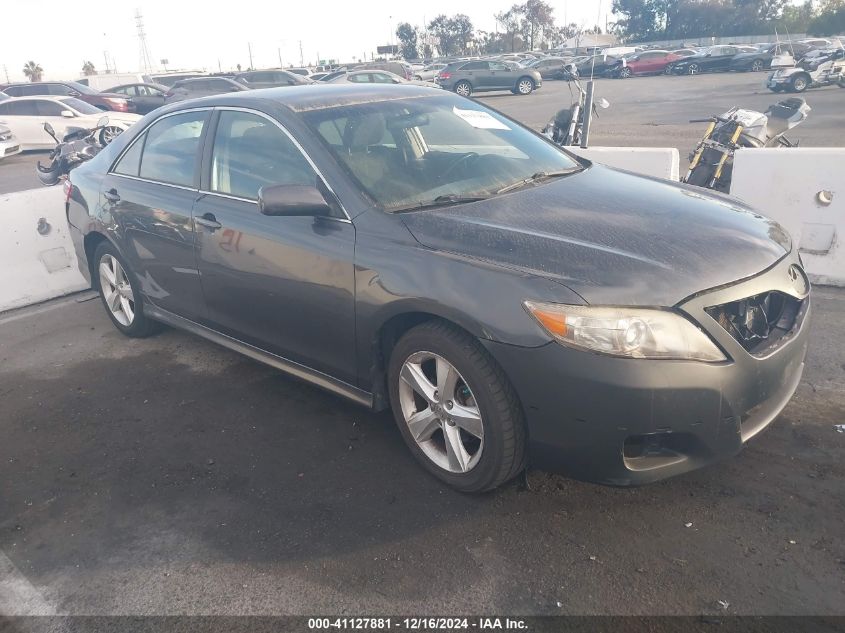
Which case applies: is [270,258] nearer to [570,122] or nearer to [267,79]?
[570,122]

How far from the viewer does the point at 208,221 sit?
3934mm

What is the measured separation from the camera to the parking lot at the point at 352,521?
252cm

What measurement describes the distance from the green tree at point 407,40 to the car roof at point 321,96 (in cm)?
9015

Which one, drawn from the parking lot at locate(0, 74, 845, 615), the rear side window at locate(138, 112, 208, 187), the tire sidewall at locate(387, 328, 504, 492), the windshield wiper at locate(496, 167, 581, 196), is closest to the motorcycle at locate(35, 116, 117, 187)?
the rear side window at locate(138, 112, 208, 187)

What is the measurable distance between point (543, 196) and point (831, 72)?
1095 inches

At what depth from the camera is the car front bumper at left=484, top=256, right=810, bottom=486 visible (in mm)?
2502

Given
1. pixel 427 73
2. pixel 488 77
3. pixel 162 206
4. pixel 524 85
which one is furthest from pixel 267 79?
pixel 162 206

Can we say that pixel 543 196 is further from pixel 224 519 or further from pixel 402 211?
pixel 224 519

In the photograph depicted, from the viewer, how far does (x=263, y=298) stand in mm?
3697

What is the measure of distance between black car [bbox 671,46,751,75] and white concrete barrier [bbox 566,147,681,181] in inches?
1475

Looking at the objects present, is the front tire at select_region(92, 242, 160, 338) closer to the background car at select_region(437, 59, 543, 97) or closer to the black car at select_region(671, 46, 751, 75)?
the background car at select_region(437, 59, 543, 97)

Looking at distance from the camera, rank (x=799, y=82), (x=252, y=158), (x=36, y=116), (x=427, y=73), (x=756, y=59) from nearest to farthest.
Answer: (x=252, y=158), (x=36, y=116), (x=799, y=82), (x=756, y=59), (x=427, y=73)

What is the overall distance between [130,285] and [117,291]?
338 millimetres

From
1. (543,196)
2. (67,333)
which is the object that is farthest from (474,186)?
(67,333)
